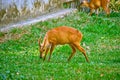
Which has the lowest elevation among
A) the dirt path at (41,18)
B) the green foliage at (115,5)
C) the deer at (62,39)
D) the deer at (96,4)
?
the green foliage at (115,5)

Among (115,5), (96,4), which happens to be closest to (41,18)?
(96,4)

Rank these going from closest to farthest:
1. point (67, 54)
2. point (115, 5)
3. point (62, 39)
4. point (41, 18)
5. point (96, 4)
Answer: point (62, 39)
point (67, 54)
point (41, 18)
point (96, 4)
point (115, 5)

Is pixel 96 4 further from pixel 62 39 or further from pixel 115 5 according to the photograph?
pixel 62 39

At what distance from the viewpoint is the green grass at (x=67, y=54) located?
938 centimetres

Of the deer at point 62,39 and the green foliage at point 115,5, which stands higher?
the deer at point 62,39

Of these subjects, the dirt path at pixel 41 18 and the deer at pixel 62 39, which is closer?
the deer at pixel 62 39

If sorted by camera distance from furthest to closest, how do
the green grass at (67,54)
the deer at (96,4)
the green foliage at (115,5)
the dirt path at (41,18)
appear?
the green foliage at (115,5)
the deer at (96,4)
the dirt path at (41,18)
the green grass at (67,54)

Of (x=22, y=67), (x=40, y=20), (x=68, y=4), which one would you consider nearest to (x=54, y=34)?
(x=22, y=67)

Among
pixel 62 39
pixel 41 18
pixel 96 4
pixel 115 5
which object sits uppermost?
pixel 62 39

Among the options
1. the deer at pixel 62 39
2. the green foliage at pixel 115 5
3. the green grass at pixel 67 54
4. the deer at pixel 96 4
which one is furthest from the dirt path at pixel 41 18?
the deer at pixel 62 39

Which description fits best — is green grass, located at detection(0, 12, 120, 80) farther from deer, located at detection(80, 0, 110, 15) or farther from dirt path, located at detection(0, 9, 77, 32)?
deer, located at detection(80, 0, 110, 15)

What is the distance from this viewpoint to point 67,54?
1276cm

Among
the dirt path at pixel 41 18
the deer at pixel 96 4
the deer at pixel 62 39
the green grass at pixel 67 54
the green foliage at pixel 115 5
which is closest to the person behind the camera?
the green grass at pixel 67 54

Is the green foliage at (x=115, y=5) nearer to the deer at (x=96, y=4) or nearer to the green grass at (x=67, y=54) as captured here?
the deer at (x=96, y=4)
